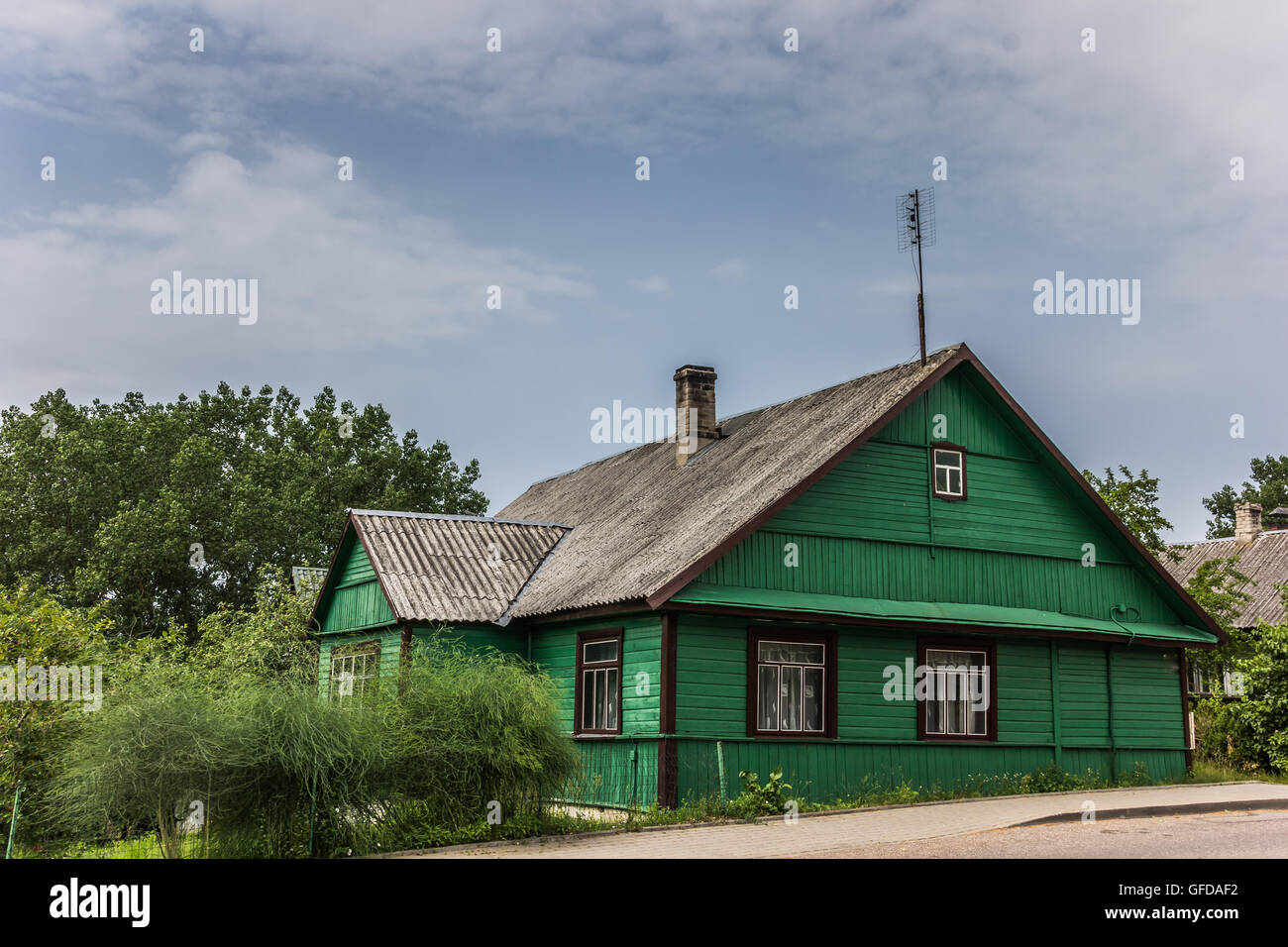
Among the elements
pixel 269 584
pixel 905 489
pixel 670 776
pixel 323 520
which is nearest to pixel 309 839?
pixel 670 776

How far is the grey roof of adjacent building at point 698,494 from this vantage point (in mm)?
18953

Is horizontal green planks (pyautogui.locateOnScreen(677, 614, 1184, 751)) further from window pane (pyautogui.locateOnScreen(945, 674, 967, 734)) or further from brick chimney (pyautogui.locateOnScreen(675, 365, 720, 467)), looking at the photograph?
brick chimney (pyautogui.locateOnScreen(675, 365, 720, 467))

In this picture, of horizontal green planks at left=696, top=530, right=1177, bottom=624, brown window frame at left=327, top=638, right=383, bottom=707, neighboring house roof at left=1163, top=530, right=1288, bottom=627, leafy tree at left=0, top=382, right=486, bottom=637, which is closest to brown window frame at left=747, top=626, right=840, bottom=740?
horizontal green planks at left=696, top=530, right=1177, bottom=624

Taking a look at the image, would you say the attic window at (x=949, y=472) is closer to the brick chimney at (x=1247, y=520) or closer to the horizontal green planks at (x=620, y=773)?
the horizontal green planks at (x=620, y=773)

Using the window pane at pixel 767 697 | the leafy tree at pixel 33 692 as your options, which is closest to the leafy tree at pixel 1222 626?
the window pane at pixel 767 697

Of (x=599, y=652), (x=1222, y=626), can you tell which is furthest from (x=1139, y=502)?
(x=599, y=652)

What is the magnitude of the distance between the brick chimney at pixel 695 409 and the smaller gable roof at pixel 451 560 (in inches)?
117

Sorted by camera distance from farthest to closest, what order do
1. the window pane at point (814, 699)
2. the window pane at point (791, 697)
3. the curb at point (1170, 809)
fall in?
the window pane at point (814, 699) → the window pane at point (791, 697) → the curb at point (1170, 809)

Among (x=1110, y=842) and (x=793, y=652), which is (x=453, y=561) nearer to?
(x=793, y=652)

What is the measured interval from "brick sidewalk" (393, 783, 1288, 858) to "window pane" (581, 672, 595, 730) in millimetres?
4158

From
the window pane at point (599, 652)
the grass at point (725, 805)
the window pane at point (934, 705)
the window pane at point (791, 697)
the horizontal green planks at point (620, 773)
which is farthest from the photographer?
the window pane at point (934, 705)

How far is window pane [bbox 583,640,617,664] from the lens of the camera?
19.3 meters
